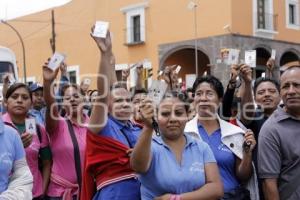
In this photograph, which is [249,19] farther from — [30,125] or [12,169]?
[12,169]

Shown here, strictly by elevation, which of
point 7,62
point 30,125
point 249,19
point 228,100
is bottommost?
point 30,125

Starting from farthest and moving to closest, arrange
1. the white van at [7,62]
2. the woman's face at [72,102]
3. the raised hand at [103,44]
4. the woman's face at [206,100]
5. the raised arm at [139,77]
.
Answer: the white van at [7,62] → the raised arm at [139,77] → the woman's face at [72,102] → the woman's face at [206,100] → the raised hand at [103,44]

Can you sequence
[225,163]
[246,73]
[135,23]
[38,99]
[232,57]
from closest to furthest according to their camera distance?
[225,163]
[246,73]
[232,57]
[38,99]
[135,23]

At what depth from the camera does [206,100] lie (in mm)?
3803

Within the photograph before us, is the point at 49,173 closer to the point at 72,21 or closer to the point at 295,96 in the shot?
the point at 295,96

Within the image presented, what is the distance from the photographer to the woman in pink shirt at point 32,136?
4199 millimetres

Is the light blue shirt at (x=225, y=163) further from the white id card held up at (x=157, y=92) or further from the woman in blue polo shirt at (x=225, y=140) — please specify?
the white id card held up at (x=157, y=92)

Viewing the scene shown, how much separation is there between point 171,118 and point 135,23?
2258cm

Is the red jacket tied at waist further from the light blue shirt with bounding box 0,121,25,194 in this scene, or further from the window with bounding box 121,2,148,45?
the window with bounding box 121,2,148,45

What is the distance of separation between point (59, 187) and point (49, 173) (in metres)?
0.16

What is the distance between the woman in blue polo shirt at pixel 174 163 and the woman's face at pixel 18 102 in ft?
4.65

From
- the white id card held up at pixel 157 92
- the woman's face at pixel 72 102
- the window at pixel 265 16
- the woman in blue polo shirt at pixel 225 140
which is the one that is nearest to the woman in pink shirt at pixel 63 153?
the woman's face at pixel 72 102

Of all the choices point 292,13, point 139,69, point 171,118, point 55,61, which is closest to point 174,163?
point 171,118

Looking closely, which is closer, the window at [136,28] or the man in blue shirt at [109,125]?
the man in blue shirt at [109,125]
